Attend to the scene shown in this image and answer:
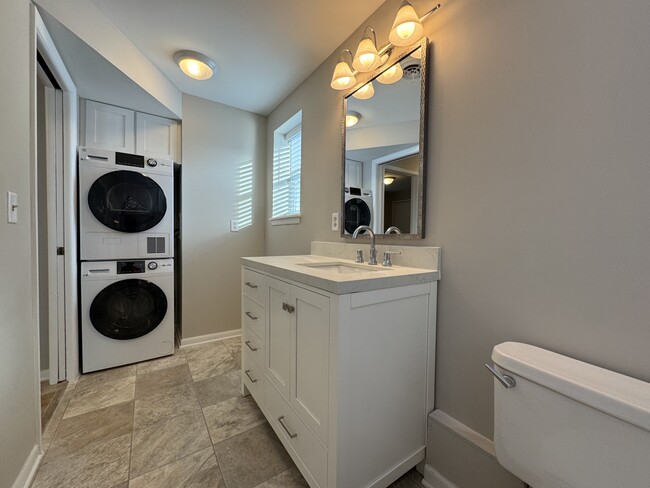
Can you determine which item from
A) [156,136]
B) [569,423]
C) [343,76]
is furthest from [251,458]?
[156,136]

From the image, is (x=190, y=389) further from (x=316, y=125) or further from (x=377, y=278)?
(x=316, y=125)

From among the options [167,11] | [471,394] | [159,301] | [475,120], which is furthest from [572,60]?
[159,301]

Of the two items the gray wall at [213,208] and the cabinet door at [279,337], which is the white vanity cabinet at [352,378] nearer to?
the cabinet door at [279,337]

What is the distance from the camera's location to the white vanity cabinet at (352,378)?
894 mm

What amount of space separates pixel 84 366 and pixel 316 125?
2.64m

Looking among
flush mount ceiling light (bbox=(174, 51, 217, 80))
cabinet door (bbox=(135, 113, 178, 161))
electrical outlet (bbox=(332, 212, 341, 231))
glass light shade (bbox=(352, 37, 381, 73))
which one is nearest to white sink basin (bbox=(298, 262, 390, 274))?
electrical outlet (bbox=(332, 212, 341, 231))

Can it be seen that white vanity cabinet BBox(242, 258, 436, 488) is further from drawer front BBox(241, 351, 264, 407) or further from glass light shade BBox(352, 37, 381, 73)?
glass light shade BBox(352, 37, 381, 73)

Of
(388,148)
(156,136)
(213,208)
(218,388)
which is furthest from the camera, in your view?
(213,208)

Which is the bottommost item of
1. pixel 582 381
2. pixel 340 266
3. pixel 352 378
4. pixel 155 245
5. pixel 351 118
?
pixel 352 378

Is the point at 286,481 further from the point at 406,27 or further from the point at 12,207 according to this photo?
the point at 406,27

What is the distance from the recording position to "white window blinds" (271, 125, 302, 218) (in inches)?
101

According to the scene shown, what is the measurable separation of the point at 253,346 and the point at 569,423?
54.7 inches

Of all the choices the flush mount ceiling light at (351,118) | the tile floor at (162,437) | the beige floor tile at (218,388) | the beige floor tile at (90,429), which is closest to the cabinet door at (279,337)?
the tile floor at (162,437)

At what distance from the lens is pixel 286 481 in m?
1.14
